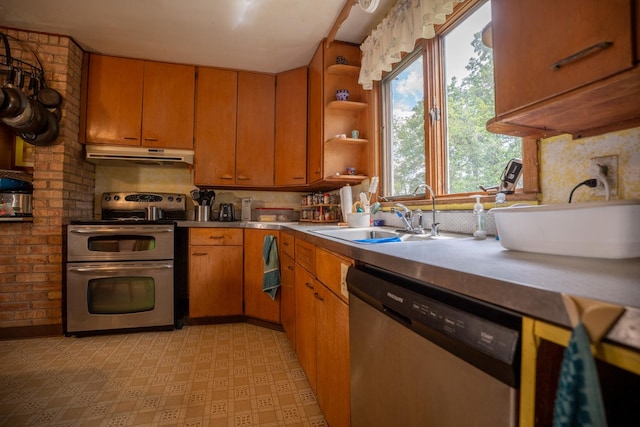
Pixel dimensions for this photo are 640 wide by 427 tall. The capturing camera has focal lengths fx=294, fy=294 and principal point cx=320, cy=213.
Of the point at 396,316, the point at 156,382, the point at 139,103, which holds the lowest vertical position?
the point at 156,382

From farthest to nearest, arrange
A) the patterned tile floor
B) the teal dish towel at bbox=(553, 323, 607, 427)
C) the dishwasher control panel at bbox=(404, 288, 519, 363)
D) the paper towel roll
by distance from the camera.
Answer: the paper towel roll < the patterned tile floor < the dishwasher control panel at bbox=(404, 288, 519, 363) < the teal dish towel at bbox=(553, 323, 607, 427)

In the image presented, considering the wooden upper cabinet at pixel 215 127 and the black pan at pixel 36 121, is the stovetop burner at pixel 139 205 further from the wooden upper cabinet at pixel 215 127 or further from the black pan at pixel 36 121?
the black pan at pixel 36 121

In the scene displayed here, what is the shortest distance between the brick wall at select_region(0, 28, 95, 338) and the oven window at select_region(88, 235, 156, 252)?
0.99 ft

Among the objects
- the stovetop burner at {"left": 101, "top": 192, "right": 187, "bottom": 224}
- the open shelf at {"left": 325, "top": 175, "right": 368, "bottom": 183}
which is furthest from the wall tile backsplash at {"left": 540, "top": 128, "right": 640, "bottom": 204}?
the stovetop burner at {"left": 101, "top": 192, "right": 187, "bottom": 224}

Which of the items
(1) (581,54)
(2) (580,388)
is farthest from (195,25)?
(2) (580,388)

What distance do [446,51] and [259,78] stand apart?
1.88 metres

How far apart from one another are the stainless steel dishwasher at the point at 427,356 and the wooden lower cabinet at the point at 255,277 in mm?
1656

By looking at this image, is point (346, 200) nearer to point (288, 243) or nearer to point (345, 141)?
point (345, 141)

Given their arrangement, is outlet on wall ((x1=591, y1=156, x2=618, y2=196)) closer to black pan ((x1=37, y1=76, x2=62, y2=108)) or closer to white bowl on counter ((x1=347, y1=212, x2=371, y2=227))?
white bowl on counter ((x1=347, y1=212, x2=371, y2=227))

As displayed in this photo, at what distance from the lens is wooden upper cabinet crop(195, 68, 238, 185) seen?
9.35 feet

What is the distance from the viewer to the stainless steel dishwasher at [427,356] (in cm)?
46

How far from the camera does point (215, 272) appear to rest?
2.59m

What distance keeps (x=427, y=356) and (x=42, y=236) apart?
3.00 meters

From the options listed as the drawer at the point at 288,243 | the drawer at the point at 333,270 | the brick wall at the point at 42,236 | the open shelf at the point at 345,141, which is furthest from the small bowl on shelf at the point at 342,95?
the brick wall at the point at 42,236
